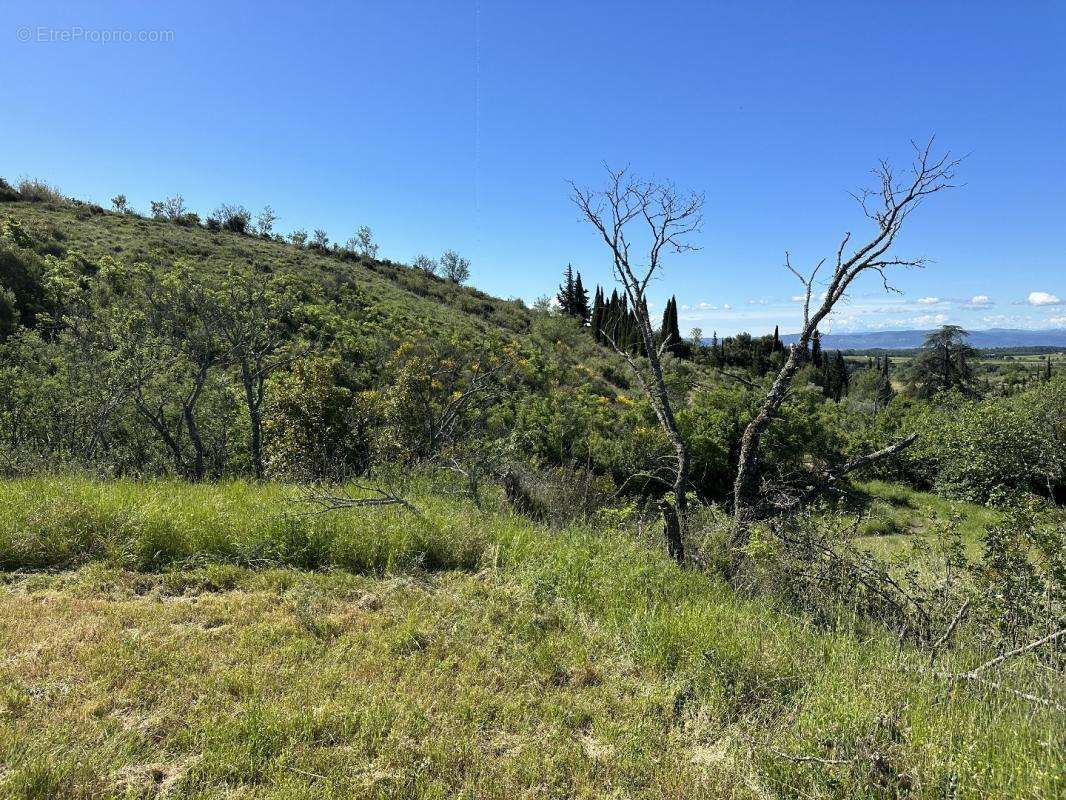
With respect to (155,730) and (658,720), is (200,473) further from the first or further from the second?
(658,720)

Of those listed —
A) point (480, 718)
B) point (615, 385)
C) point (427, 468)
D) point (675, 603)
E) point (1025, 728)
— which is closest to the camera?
point (1025, 728)

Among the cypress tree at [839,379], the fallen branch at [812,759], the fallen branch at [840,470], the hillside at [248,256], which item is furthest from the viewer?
the cypress tree at [839,379]

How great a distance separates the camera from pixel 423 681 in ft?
10.3

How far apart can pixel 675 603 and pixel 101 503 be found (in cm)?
547

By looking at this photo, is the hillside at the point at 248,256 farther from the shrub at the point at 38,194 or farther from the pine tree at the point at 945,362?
the pine tree at the point at 945,362

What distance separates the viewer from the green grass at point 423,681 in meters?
2.38

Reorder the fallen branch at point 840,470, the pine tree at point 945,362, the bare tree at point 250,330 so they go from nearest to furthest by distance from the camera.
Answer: the fallen branch at point 840,470
the bare tree at point 250,330
the pine tree at point 945,362

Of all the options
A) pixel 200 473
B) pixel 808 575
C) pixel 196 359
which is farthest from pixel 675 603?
pixel 196 359

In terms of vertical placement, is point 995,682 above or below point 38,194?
below

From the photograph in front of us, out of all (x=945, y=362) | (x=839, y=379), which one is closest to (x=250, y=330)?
(x=945, y=362)

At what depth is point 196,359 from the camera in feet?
33.0

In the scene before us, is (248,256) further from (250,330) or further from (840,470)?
(840,470)

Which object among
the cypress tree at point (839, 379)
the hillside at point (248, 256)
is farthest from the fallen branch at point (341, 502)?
the cypress tree at point (839, 379)

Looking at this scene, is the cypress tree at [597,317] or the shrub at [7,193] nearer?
the shrub at [7,193]
